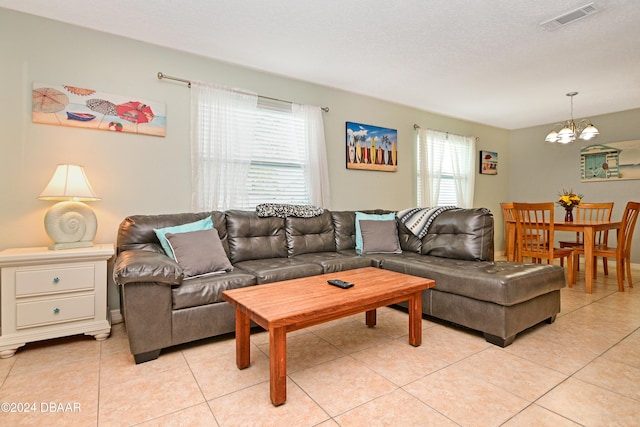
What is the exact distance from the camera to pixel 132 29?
2.68 m

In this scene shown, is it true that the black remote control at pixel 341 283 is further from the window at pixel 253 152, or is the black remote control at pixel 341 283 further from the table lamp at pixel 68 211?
the table lamp at pixel 68 211

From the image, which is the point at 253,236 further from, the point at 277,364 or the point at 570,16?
the point at 570,16

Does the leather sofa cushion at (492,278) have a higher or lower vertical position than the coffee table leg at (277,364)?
higher

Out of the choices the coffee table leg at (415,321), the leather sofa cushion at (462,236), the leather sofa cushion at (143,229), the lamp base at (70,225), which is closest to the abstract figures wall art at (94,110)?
the lamp base at (70,225)

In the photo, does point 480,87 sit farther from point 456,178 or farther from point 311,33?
point 311,33

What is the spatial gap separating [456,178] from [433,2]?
11.5ft

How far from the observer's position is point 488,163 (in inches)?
232

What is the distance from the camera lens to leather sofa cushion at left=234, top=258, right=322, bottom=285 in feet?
8.24

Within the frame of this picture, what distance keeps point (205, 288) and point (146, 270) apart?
1.34 ft

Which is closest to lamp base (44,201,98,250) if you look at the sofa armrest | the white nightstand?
the white nightstand

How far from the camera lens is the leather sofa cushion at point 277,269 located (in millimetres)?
2512

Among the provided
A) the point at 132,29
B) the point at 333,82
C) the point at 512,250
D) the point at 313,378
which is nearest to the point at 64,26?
the point at 132,29

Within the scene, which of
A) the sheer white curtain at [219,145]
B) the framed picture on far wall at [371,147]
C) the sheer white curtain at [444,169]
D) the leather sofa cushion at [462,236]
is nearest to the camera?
the leather sofa cushion at [462,236]

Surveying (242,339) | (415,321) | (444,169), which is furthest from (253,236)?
(444,169)
